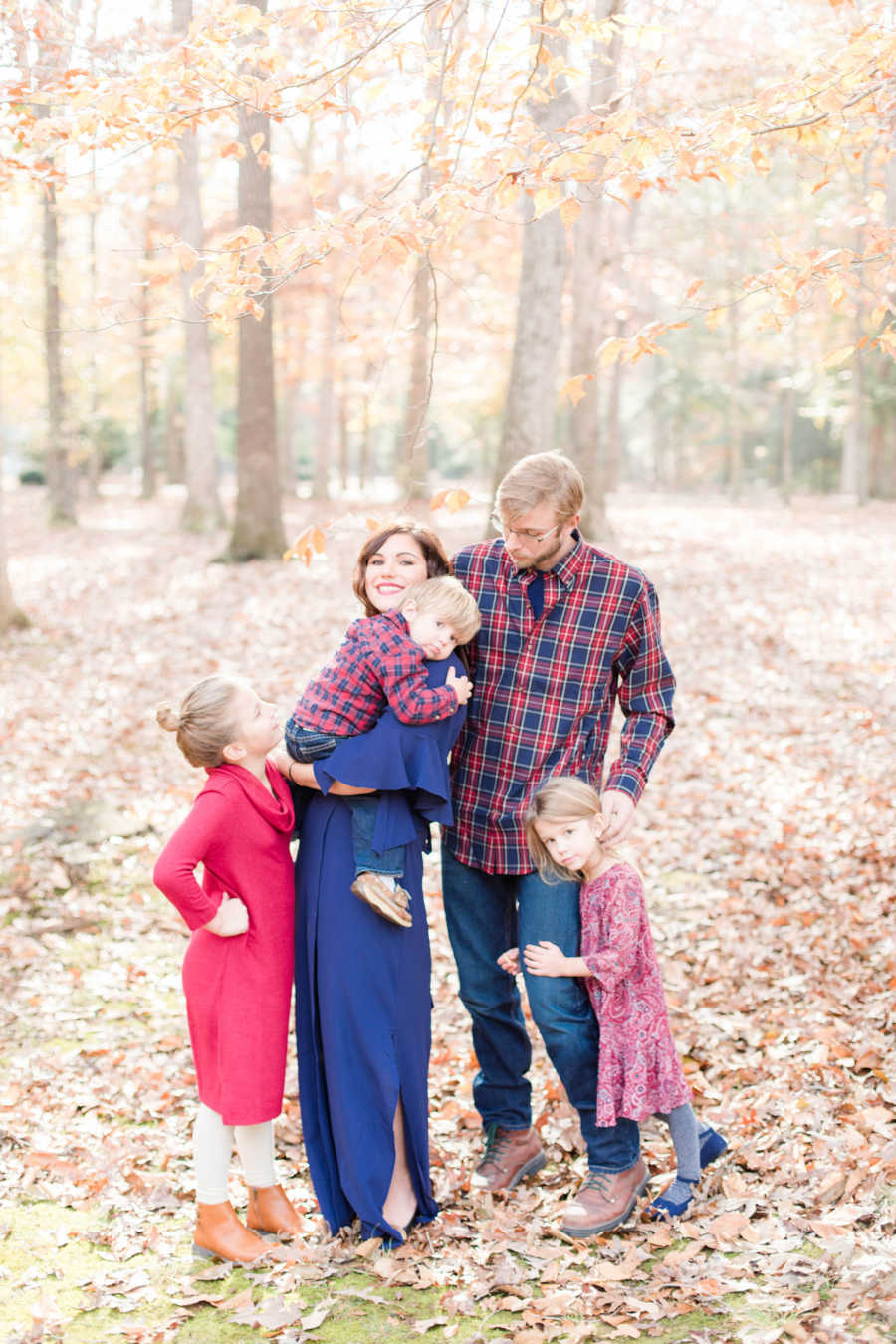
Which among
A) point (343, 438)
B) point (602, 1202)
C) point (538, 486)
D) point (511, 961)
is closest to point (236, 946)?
point (511, 961)

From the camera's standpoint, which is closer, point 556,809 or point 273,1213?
point 556,809

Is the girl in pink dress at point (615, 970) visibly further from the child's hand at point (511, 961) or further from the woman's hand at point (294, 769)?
the woman's hand at point (294, 769)

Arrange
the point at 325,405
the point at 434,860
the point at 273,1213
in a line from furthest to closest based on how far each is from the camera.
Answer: the point at 325,405 < the point at 434,860 < the point at 273,1213

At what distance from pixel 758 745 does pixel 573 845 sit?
5.55 m

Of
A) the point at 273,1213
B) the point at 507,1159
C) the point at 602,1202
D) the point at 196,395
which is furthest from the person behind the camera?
the point at 196,395

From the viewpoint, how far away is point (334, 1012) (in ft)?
11.5

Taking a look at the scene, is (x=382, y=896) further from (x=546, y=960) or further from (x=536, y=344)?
(x=536, y=344)

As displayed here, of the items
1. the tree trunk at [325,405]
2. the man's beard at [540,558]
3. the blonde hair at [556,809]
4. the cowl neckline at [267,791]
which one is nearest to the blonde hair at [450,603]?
the man's beard at [540,558]

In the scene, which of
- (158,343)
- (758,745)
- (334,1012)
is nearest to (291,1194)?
(334,1012)

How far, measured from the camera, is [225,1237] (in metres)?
3.58

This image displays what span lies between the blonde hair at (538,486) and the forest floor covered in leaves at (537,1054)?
3.02ft

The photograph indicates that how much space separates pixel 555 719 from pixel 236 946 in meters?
1.23

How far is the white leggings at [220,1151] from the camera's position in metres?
3.60

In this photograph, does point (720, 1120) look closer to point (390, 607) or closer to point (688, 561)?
point (390, 607)
